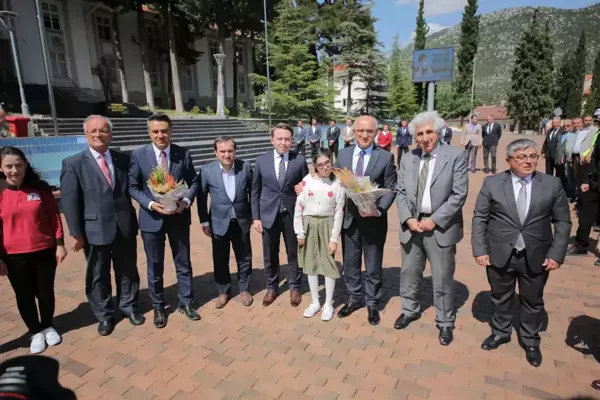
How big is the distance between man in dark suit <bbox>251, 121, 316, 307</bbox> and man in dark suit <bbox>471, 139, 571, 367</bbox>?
1.83 metres

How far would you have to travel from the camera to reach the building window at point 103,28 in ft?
82.7

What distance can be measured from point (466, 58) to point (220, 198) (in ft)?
179

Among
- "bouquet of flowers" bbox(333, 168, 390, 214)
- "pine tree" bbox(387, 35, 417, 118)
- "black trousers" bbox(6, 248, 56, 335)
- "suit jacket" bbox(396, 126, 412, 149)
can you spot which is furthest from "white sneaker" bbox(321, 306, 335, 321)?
"pine tree" bbox(387, 35, 417, 118)

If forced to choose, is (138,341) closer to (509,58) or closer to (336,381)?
(336,381)

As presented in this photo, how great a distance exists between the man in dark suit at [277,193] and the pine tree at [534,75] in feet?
156

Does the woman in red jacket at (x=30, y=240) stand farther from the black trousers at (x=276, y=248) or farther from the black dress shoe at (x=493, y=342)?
the black dress shoe at (x=493, y=342)

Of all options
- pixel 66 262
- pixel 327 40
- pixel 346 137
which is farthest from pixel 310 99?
pixel 66 262

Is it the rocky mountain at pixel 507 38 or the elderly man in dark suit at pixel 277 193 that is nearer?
the elderly man in dark suit at pixel 277 193

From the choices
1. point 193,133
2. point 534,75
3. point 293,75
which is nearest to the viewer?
point 193,133

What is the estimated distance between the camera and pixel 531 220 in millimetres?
2875

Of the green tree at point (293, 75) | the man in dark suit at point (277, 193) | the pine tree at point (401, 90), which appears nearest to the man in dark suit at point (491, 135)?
the man in dark suit at point (277, 193)

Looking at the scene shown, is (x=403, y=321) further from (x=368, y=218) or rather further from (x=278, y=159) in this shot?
(x=278, y=159)

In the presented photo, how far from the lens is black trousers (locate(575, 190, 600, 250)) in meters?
5.08

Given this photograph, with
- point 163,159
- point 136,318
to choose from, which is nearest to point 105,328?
point 136,318
